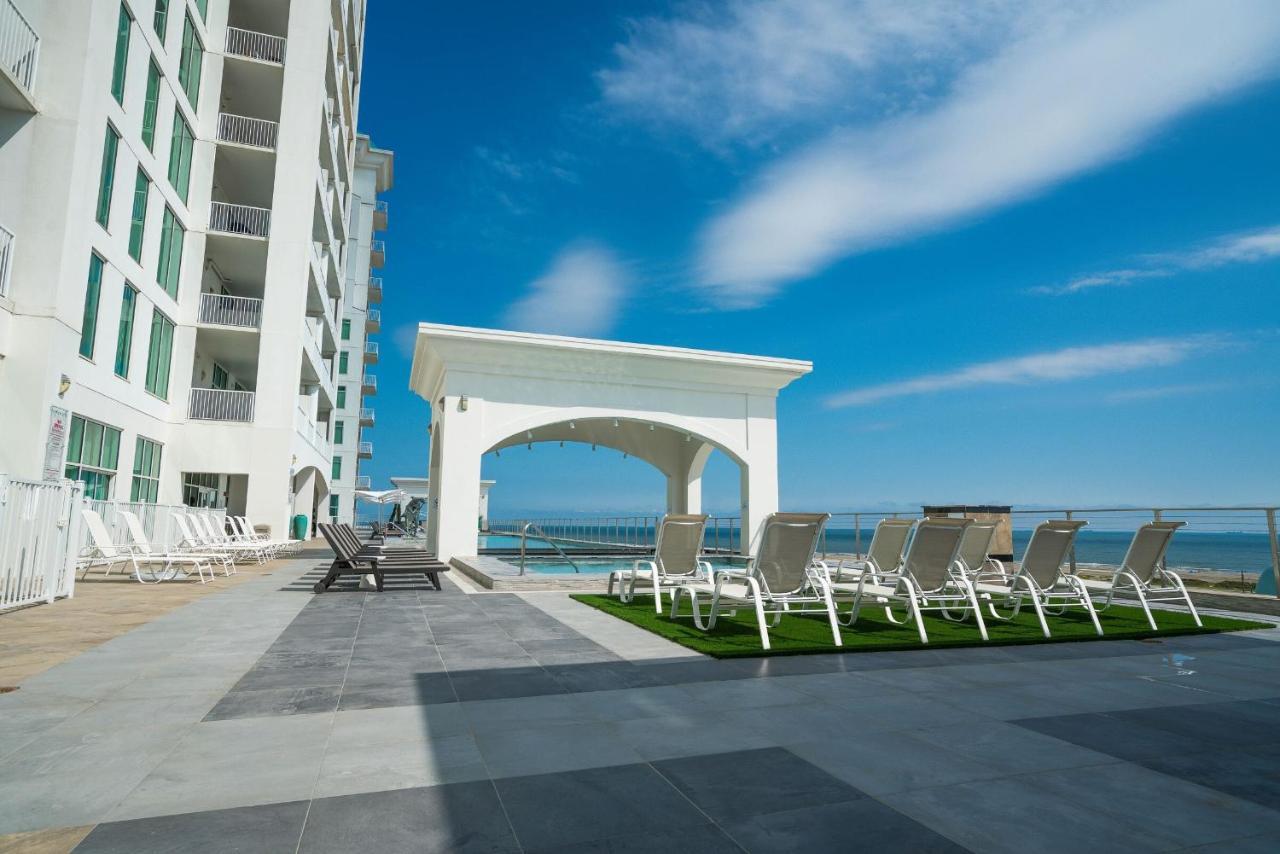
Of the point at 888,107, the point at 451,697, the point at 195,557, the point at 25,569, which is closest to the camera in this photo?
the point at 451,697

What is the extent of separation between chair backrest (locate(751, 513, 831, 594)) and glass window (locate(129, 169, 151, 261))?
15765mm

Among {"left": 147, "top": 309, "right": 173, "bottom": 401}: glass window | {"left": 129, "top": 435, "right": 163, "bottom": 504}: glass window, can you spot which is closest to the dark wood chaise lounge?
{"left": 129, "top": 435, "right": 163, "bottom": 504}: glass window

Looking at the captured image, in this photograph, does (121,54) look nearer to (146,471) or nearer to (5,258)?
(5,258)

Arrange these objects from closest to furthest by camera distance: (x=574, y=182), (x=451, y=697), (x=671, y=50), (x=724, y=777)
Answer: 1. (x=724, y=777)
2. (x=451, y=697)
3. (x=671, y=50)
4. (x=574, y=182)

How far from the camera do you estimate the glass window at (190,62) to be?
62.2ft

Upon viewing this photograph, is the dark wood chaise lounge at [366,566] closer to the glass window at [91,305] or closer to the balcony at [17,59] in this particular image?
the glass window at [91,305]

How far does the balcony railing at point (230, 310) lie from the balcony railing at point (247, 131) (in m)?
4.37

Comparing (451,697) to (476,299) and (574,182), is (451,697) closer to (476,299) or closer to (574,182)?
(574,182)

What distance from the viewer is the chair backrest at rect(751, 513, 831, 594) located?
6387 mm

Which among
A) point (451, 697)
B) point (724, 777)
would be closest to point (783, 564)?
point (451, 697)

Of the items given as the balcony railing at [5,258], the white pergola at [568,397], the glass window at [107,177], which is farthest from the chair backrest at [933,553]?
the glass window at [107,177]

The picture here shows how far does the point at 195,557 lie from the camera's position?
1102 centimetres

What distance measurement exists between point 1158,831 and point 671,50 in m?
15.5

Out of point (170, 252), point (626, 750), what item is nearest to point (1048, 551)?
point (626, 750)
